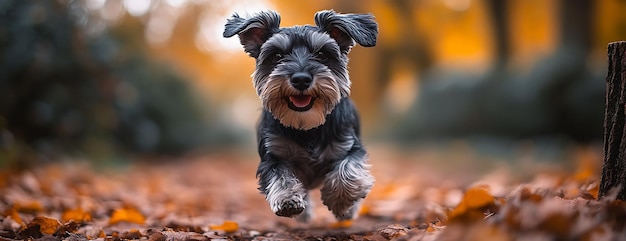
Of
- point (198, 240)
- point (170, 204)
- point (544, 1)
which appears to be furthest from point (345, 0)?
point (198, 240)

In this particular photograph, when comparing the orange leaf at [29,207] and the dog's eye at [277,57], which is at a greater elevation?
the dog's eye at [277,57]

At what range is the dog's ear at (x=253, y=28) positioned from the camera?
4.06m

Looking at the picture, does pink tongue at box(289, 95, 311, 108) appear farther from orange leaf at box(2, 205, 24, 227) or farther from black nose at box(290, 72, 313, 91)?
orange leaf at box(2, 205, 24, 227)

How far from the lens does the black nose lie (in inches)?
150

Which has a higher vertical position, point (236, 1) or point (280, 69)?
point (236, 1)

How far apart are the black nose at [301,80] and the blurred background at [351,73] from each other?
538cm

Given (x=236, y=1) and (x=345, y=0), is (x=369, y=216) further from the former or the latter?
(x=236, y=1)

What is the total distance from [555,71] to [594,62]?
807 millimetres

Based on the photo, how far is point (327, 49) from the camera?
160 inches

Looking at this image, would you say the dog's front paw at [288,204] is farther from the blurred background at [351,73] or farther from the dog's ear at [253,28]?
the blurred background at [351,73]

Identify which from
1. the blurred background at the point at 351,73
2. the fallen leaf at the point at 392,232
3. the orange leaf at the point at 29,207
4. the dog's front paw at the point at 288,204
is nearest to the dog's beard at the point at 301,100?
the dog's front paw at the point at 288,204

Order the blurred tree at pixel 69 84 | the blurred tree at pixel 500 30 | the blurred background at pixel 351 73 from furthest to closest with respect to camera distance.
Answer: the blurred tree at pixel 500 30 < the blurred background at pixel 351 73 < the blurred tree at pixel 69 84

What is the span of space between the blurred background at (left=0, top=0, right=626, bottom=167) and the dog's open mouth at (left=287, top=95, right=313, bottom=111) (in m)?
5.32

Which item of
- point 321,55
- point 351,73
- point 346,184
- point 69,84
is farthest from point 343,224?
point 351,73
